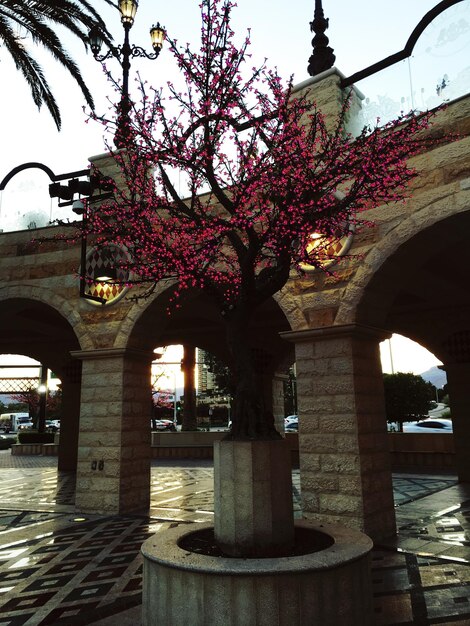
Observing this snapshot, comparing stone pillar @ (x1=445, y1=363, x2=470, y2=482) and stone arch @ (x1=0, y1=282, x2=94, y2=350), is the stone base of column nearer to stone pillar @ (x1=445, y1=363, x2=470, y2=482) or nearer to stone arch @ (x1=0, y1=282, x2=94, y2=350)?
stone arch @ (x1=0, y1=282, x2=94, y2=350)

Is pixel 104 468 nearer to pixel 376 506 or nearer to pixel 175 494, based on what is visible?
pixel 175 494

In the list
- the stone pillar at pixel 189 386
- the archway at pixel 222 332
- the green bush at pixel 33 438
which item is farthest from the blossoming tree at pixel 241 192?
the green bush at pixel 33 438

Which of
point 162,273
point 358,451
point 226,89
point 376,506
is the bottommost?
point 376,506

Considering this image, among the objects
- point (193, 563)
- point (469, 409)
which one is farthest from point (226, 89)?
point (469, 409)

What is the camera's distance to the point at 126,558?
5.78 metres

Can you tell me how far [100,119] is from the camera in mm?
5602

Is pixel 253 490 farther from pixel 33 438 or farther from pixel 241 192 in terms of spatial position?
pixel 33 438

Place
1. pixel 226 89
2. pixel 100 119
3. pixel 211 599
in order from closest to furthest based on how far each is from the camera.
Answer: pixel 211 599
pixel 226 89
pixel 100 119

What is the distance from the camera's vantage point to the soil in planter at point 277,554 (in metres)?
3.79

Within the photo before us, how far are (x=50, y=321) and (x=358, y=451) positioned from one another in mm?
10218

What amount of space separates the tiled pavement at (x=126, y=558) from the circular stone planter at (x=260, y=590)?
90cm

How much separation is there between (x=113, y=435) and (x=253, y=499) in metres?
5.43

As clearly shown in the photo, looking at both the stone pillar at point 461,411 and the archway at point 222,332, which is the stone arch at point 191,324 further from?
the stone pillar at point 461,411

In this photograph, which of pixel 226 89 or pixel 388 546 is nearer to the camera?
pixel 226 89
